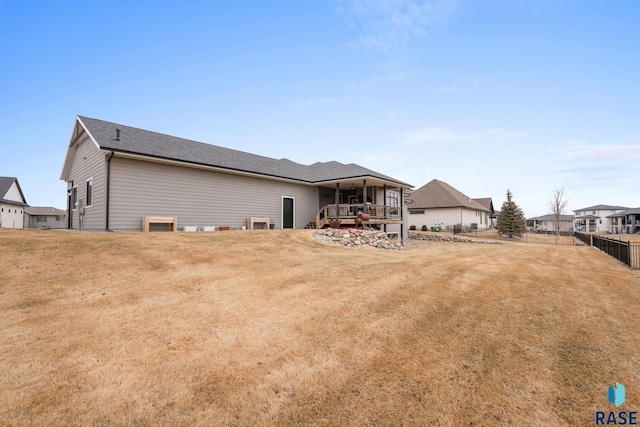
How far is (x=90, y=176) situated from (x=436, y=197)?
3903 centimetres

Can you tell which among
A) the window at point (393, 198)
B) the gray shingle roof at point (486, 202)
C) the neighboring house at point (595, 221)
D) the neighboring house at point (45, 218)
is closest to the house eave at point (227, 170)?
the window at point (393, 198)

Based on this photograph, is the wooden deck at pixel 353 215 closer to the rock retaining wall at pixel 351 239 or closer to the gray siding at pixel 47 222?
the rock retaining wall at pixel 351 239

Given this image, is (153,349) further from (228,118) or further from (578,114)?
(578,114)

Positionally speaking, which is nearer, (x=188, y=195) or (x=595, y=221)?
(x=188, y=195)

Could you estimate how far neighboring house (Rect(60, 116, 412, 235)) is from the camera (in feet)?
44.3

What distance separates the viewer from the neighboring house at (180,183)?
1350 centimetres

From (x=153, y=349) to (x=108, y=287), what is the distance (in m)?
3.19

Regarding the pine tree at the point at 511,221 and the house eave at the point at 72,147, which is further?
the pine tree at the point at 511,221

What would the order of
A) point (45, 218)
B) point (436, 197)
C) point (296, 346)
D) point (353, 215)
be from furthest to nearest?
point (45, 218)
point (436, 197)
point (353, 215)
point (296, 346)

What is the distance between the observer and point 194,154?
1678 centimetres

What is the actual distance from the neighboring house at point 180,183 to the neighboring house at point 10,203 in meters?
30.0

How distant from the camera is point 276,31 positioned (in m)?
16.5

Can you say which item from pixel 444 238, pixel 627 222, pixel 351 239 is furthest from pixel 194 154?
pixel 627 222

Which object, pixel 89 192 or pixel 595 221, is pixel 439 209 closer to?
pixel 89 192
